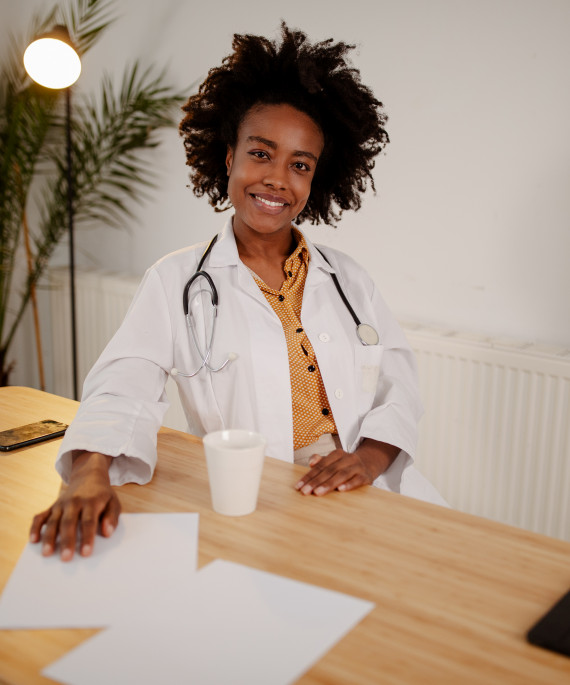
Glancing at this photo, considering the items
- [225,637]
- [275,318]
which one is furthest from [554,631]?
[275,318]

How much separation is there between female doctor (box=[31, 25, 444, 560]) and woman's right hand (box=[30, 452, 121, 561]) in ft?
0.64

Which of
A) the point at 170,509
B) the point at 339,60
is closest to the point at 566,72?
the point at 339,60

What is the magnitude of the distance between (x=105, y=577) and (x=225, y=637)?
8.1 inches

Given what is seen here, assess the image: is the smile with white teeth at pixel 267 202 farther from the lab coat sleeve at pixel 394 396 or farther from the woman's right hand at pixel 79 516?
the woman's right hand at pixel 79 516

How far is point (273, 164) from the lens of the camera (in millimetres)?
1735

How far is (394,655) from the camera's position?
0.80 m

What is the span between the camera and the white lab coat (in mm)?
1512

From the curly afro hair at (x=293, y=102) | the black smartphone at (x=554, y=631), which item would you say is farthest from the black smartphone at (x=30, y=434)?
Answer: the black smartphone at (x=554, y=631)

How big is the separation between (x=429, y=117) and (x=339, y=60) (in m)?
0.88

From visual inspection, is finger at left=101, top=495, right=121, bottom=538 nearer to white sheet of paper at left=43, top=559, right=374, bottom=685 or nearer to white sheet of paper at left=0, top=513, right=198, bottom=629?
white sheet of paper at left=0, top=513, right=198, bottom=629

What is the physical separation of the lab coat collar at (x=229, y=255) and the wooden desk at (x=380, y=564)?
19.0 inches

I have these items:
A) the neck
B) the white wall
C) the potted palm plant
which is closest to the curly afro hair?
the neck

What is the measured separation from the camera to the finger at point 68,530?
986mm

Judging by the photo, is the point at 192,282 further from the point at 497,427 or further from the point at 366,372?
the point at 497,427
